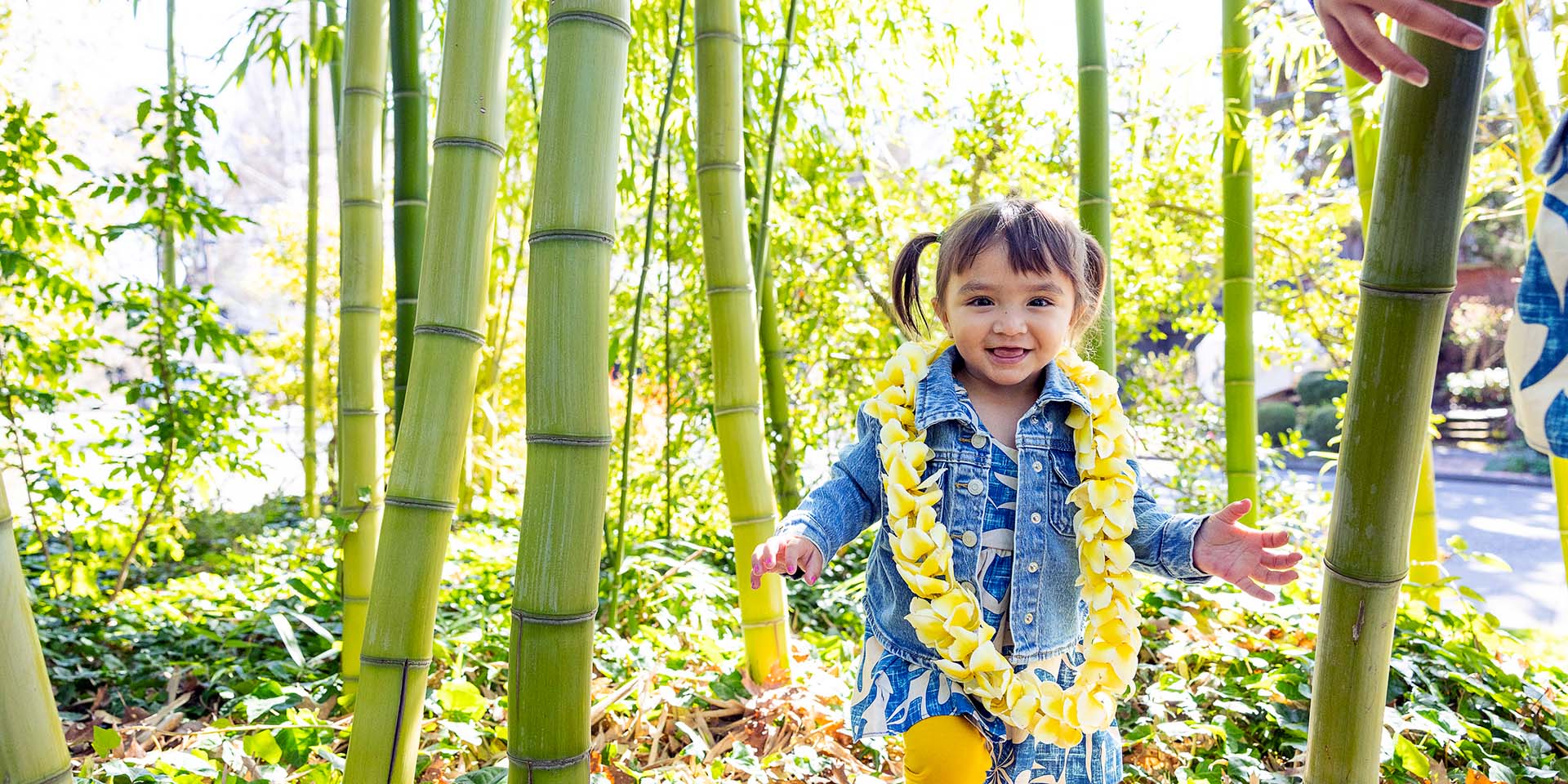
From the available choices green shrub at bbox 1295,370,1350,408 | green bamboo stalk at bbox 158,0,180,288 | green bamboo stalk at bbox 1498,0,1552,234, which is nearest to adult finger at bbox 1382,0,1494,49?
green bamboo stalk at bbox 1498,0,1552,234

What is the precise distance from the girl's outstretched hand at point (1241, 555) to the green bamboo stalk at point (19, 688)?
121cm

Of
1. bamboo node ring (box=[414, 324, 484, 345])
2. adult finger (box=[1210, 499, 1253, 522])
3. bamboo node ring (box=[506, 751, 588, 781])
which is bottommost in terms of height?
bamboo node ring (box=[506, 751, 588, 781])

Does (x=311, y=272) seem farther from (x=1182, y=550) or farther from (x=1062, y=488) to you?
(x=1182, y=550)

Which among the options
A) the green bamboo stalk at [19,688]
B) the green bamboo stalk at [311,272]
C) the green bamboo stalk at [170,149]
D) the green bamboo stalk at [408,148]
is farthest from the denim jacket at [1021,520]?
the green bamboo stalk at [311,272]

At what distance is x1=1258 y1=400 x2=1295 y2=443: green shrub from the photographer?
39.7 ft

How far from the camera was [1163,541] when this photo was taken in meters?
1.33

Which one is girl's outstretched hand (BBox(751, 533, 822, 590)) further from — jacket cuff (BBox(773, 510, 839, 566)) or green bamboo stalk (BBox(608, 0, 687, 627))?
green bamboo stalk (BBox(608, 0, 687, 627))

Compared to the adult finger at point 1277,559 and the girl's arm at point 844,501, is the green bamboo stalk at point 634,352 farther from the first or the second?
the adult finger at point 1277,559

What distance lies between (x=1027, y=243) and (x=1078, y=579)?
44cm

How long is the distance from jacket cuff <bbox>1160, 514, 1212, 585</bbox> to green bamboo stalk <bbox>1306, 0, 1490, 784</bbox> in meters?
0.14

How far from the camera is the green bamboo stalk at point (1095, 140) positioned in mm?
2084

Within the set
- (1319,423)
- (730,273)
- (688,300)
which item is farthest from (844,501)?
(1319,423)

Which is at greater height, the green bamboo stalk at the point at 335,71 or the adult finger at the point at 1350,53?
the green bamboo stalk at the point at 335,71

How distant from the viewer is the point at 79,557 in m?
3.16
